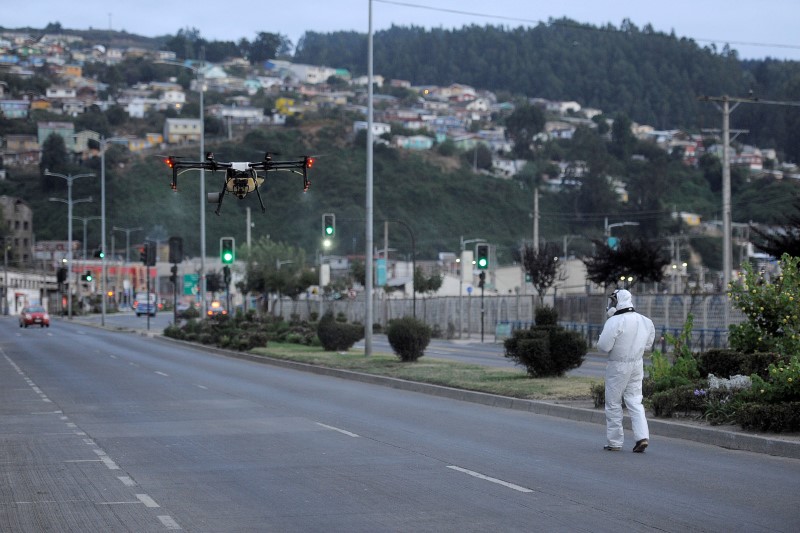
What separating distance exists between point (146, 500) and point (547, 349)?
47.5 feet

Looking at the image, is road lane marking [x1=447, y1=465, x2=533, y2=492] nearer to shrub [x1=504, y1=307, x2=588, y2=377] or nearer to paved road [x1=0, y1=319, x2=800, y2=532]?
paved road [x1=0, y1=319, x2=800, y2=532]

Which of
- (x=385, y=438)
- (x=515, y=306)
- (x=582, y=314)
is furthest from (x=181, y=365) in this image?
(x=515, y=306)

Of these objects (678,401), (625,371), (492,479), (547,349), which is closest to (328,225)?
(547,349)

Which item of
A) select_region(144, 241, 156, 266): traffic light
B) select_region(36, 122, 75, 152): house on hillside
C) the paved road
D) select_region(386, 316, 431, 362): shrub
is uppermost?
select_region(36, 122, 75, 152): house on hillside

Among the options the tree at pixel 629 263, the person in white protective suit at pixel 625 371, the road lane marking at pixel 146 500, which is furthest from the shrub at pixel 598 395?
the tree at pixel 629 263

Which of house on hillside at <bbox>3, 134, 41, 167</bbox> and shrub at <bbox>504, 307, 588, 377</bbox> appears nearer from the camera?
shrub at <bbox>504, 307, 588, 377</bbox>

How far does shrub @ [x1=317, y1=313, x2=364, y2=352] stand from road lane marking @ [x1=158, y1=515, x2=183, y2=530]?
2933 centimetres

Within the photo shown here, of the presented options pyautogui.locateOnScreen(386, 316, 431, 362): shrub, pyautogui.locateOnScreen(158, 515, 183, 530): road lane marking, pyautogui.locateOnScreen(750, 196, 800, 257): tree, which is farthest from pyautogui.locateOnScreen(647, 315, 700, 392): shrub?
pyautogui.locateOnScreen(750, 196, 800, 257): tree

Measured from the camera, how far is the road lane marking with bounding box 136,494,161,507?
11133 mm

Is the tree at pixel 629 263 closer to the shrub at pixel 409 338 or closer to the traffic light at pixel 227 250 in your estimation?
the traffic light at pixel 227 250

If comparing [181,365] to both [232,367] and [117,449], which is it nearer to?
[232,367]

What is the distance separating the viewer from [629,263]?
53.7 metres

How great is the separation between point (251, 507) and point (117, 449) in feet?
16.4

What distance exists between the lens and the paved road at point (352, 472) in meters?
10.4
